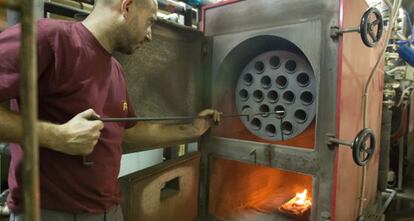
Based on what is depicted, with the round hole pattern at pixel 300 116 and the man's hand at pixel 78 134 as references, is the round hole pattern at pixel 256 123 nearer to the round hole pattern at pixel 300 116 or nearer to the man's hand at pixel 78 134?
the round hole pattern at pixel 300 116

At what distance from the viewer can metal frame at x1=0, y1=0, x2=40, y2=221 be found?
1.34 ft

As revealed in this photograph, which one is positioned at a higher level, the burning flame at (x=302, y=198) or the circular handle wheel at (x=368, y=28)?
the circular handle wheel at (x=368, y=28)

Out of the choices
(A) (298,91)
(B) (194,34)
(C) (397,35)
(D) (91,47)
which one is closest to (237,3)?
(B) (194,34)

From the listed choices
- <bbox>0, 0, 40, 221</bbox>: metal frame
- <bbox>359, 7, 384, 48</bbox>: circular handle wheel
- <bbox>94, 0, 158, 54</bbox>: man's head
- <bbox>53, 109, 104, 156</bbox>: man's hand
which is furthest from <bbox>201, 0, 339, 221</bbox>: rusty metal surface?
<bbox>0, 0, 40, 221</bbox>: metal frame

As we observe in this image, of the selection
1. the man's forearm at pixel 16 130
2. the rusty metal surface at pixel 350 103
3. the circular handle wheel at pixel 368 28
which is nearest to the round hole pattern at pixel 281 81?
the rusty metal surface at pixel 350 103

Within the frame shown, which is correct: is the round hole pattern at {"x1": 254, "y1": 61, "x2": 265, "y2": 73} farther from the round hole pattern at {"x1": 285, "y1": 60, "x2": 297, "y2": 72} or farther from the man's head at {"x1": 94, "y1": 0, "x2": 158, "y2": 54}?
the man's head at {"x1": 94, "y1": 0, "x2": 158, "y2": 54}

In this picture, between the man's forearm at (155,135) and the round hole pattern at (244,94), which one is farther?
the round hole pattern at (244,94)

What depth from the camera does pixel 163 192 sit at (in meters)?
1.46

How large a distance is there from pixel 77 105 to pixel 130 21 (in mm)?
351

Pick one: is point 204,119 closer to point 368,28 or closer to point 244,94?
point 244,94

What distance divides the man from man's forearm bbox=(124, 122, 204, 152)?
182mm

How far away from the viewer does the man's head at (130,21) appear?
1.05 meters

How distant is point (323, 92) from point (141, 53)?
0.81m

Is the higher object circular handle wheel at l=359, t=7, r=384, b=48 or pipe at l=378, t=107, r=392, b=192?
circular handle wheel at l=359, t=7, r=384, b=48
